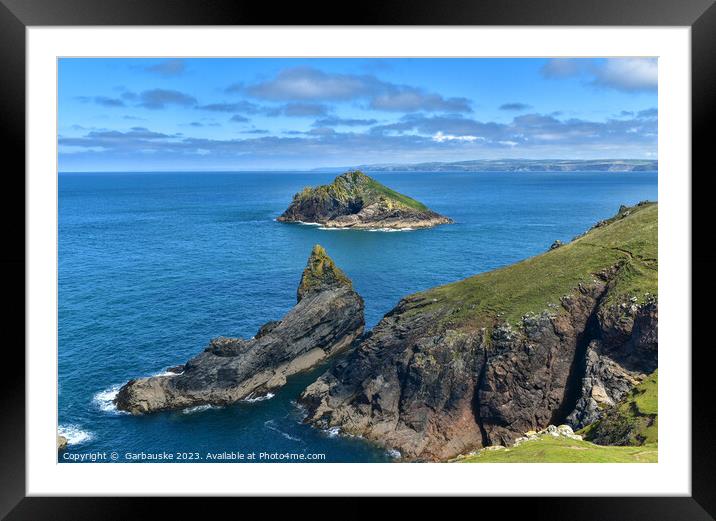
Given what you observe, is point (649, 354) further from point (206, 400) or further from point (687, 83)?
point (206, 400)

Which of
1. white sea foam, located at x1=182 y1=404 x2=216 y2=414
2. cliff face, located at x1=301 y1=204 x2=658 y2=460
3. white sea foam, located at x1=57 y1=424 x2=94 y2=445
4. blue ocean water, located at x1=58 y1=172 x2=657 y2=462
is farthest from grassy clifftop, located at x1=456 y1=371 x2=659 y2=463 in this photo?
white sea foam, located at x1=57 y1=424 x2=94 y2=445

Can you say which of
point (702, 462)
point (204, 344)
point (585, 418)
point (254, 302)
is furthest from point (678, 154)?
point (254, 302)

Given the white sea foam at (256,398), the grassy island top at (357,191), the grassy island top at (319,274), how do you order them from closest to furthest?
the white sea foam at (256,398) < the grassy island top at (319,274) < the grassy island top at (357,191)

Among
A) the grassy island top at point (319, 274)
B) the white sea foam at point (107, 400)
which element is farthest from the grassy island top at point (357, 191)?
the white sea foam at point (107, 400)

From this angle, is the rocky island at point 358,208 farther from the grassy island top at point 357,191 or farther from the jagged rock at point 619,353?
the jagged rock at point 619,353

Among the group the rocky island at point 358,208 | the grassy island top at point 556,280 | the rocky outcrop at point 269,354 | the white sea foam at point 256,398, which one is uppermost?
the rocky island at point 358,208

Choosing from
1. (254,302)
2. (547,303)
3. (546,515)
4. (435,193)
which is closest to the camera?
(546,515)
